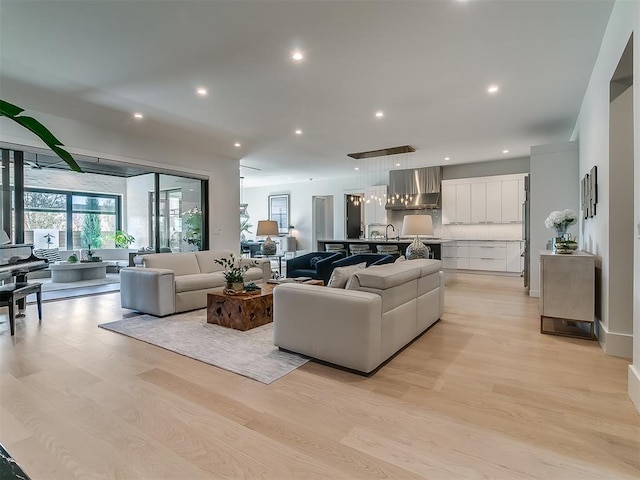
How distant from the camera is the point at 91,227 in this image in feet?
30.0

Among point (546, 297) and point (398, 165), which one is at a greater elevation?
point (398, 165)

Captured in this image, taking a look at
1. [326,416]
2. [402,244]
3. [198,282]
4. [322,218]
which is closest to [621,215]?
[326,416]

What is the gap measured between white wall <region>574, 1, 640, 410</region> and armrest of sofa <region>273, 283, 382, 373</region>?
5.17 feet

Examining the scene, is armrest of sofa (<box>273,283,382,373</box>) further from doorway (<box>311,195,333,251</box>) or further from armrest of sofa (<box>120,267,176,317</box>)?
doorway (<box>311,195,333,251</box>)

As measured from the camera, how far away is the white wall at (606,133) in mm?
2057

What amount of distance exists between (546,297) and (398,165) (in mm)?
5879

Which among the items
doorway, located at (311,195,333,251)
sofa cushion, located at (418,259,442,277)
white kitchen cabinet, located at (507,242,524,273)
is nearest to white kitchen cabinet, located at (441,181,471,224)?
white kitchen cabinet, located at (507,242,524,273)

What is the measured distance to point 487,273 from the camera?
7973 millimetres

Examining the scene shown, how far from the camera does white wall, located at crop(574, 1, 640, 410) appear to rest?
206 centimetres

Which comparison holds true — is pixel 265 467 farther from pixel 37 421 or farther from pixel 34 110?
pixel 34 110

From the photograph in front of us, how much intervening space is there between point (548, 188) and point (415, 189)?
3675 mm

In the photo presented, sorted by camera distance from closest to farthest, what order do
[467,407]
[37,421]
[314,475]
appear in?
[314,475] → [37,421] → [467,407]

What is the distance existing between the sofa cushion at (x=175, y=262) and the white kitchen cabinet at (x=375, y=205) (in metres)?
5.58

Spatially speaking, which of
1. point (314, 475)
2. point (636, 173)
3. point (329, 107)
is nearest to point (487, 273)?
point (329, 107)
